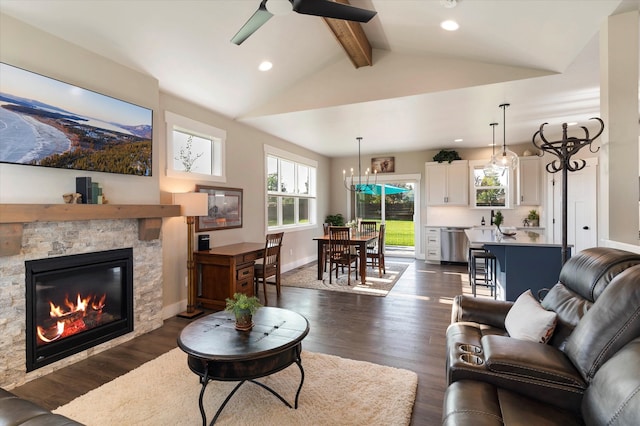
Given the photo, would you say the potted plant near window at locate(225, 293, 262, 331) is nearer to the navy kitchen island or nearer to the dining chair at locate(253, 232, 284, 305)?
the dining chair at locate(253, 232, 284, 305)

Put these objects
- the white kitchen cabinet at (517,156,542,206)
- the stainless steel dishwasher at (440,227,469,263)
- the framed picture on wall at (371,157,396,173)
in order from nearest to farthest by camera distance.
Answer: the white kitchen cabinet at (517,156,542,206) → the stainless steel dishwasher at (440,227,469,263) → the framed picture on wall at (371,157,396,173)

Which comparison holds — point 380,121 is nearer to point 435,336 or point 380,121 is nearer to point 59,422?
point 435,336

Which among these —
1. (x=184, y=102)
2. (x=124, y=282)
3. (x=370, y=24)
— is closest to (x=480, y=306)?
(x=370, y=24)

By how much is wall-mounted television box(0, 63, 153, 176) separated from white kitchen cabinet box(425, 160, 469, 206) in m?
6.28

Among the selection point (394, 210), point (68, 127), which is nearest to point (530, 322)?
point (68, 127)

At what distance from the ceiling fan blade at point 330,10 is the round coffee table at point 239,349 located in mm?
2176

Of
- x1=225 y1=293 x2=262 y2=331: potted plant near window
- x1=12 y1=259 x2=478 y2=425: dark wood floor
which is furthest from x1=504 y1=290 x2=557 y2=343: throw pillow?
x1=225 y1=293 x2=262 y2=331: potted plant near window

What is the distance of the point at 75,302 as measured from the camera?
117 inches

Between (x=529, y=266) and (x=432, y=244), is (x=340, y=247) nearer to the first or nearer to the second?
Answer: (x=529, y=266)

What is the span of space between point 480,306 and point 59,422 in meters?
2.52

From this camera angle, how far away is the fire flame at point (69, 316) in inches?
108

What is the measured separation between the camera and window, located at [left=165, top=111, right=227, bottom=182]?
4.12 m

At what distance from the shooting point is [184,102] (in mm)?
4297

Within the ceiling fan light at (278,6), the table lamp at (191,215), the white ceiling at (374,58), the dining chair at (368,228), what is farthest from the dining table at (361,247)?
the ceiling fan light at (278,6)
